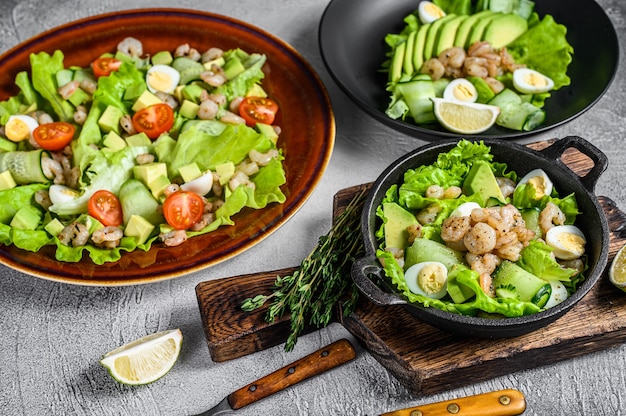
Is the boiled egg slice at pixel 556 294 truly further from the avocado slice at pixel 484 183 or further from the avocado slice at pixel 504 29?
the avocado slice at pixel 504 29

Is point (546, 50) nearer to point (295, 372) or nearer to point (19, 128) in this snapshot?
point (295, 372)

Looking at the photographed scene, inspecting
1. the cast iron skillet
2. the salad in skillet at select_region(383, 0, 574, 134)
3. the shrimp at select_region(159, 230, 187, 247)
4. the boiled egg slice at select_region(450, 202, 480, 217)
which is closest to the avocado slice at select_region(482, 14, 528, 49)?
the salad in skillet at select_region(383, 0, 574, 134)

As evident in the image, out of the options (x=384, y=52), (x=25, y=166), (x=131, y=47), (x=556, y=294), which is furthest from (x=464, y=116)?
(x=25, y=166)

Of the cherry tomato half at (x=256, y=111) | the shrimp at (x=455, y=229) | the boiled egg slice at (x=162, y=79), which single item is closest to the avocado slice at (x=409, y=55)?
the cherry tomato half at (x=256, y=111)

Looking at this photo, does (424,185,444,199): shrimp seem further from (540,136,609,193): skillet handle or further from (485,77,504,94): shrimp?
(485,77,504,94): shrimp

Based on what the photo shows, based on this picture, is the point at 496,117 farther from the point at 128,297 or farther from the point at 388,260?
the point at 128,297
